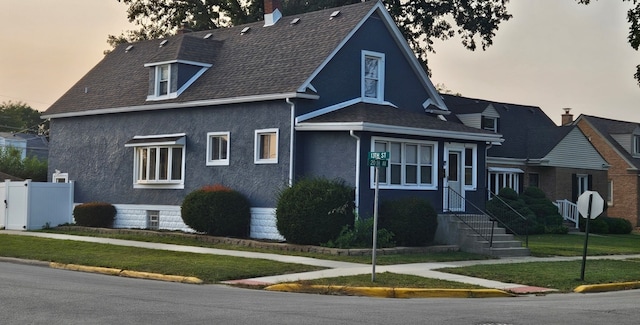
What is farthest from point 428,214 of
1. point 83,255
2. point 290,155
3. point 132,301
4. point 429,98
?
point 132,301

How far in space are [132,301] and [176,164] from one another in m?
17.7

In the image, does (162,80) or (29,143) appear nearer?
(162,80)

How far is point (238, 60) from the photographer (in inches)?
1236

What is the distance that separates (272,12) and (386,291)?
18258 millimetres

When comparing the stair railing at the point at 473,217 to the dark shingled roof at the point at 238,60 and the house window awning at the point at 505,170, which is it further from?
the house window awning at the point at 505,170

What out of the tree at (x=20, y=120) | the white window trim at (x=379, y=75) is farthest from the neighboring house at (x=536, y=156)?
the tree at (x=20, y=120)

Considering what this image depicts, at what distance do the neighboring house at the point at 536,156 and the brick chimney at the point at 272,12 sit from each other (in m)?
14.4

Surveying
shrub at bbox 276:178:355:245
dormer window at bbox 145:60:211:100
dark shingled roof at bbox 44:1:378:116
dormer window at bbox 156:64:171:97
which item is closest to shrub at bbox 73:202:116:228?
dark shingled roof at bbox 44:1:378:116

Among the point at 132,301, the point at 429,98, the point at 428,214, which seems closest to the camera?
the point at 132,301

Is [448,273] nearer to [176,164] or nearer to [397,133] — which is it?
[397,133]

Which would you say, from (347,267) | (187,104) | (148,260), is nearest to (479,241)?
(347,267)

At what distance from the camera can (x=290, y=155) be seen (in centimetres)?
2722

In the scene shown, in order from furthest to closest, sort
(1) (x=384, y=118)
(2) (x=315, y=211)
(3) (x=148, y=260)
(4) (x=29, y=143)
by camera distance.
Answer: (4) (x=29, y=143) → (1) (x=384, y=118) → (2) (x=315, y=211) → (3) (x=148, y=260)

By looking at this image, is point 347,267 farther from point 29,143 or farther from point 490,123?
point 29,143
